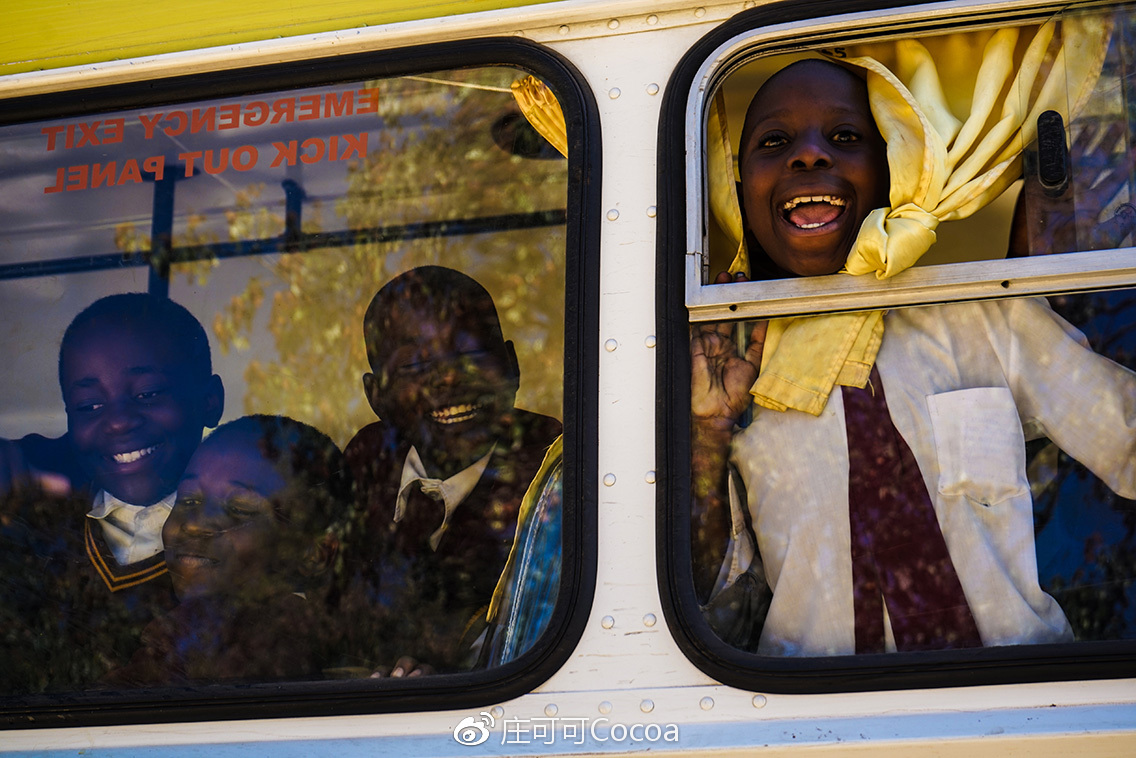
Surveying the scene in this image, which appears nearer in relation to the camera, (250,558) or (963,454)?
(963,454)

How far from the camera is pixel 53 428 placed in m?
2.05

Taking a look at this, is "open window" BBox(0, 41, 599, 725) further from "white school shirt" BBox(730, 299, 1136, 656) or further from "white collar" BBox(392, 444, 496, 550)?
"white school shirt" BBox(730, 299, 1136, 656)

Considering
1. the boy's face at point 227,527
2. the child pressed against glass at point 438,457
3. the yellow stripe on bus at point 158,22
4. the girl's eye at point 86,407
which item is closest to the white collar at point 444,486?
the child pressed against glass at point 438,457

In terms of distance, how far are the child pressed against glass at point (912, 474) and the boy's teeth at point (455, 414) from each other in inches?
15.8

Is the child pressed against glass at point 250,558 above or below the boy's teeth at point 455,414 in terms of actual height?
below

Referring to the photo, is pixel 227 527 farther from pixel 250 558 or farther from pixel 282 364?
pixel 282 364

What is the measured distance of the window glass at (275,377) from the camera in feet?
5.96

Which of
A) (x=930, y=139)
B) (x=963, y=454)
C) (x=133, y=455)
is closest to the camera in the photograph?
(x=963, y=454)

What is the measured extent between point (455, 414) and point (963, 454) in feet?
2.59

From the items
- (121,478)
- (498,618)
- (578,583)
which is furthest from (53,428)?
(578,583)

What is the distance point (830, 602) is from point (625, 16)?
96 cm

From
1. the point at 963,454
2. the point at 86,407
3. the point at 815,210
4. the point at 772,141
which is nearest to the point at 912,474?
the point at 963,454

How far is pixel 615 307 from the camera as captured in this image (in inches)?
66.7

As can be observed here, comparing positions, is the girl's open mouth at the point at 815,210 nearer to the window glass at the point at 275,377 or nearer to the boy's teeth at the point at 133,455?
the window glass at the point at 275,377
